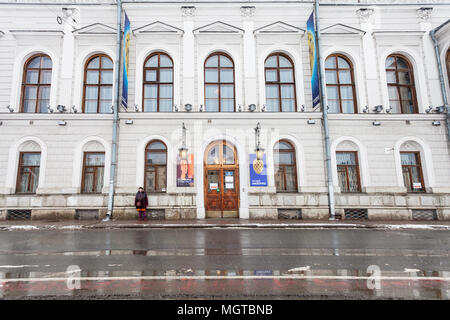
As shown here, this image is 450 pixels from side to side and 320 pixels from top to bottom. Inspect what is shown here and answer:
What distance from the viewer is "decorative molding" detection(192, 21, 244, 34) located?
1404cm

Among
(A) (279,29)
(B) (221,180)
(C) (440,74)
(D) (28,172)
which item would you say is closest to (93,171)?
(D) (28,172)

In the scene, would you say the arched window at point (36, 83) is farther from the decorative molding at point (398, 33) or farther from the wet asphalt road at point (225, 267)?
the decorative molding at point (398, 33)

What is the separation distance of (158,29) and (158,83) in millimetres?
3167

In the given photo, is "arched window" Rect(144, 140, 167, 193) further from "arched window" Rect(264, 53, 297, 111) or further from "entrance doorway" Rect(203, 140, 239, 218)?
"arched window" Rect(264, 53, 297, 111)

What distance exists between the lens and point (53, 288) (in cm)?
367

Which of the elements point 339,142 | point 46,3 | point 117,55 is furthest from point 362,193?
point 46,3

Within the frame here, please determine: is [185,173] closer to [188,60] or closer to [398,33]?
[188,60]

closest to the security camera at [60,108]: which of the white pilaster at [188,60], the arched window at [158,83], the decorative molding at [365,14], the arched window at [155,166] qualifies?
the arched window at [158,83]

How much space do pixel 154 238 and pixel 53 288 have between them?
175 inches

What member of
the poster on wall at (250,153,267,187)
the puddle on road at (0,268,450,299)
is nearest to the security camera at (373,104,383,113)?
the poster on wall at (250,153,267,187)

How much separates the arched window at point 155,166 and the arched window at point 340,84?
395 inches

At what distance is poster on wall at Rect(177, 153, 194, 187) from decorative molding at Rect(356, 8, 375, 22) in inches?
520

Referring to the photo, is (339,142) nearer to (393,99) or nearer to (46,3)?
(393,99)
